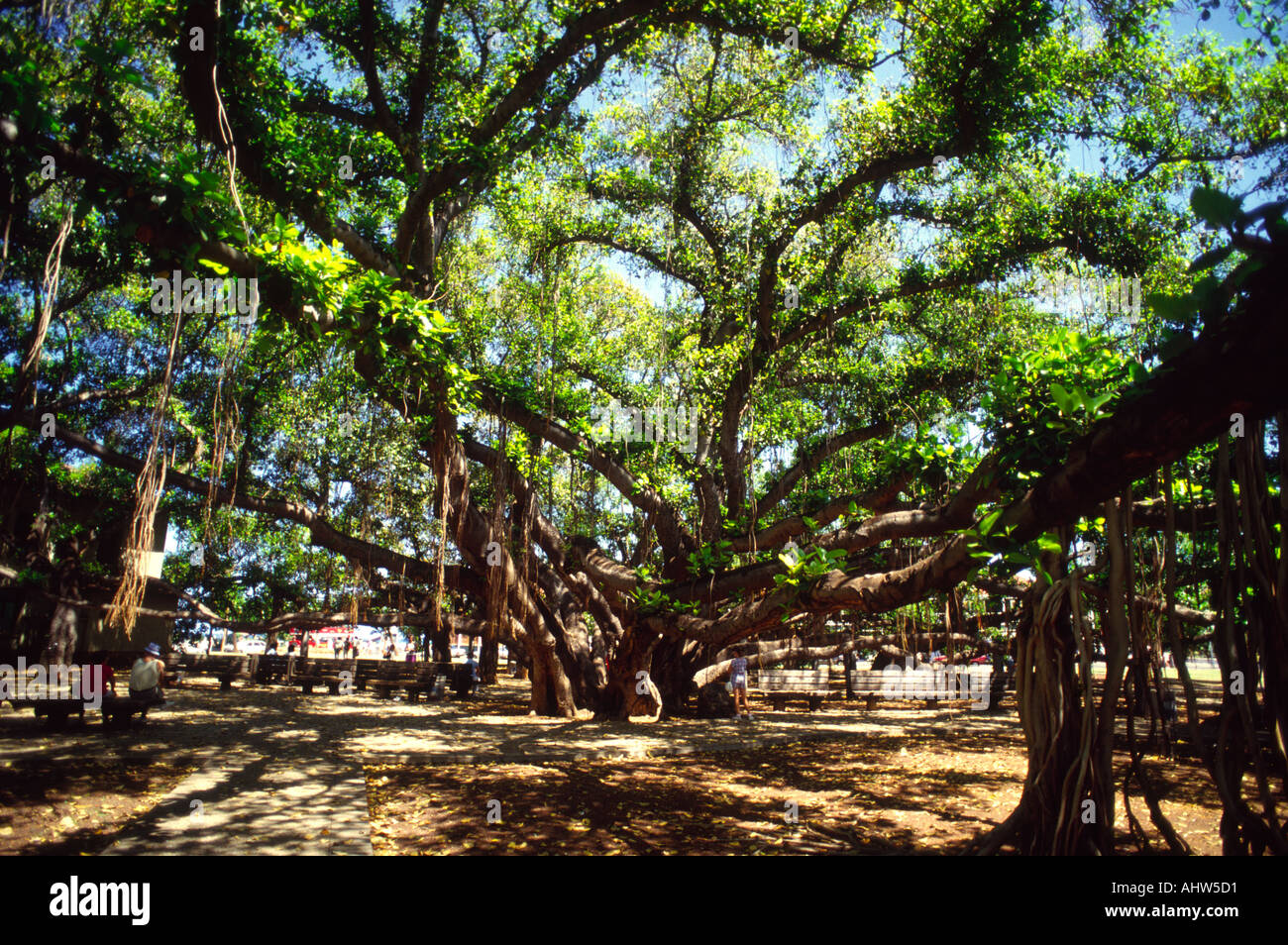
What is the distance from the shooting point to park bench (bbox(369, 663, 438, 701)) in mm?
16062

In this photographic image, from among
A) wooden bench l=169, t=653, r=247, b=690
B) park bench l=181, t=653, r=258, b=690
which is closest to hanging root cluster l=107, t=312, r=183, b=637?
wooden bench l=169, t=653, r=247, b=690

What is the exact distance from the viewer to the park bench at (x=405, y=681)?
16.1 metres

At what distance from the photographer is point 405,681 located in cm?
1708

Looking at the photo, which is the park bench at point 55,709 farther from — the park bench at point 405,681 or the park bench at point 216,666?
the park bench at point 216,666

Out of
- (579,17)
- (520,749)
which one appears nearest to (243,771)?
(520,749)

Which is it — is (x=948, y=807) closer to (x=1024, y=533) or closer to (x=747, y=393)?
(x=1024, y=533)

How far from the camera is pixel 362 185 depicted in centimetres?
873

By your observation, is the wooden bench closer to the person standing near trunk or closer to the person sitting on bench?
the person sitting on bench

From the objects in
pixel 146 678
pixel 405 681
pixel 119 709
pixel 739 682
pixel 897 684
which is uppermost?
pixel 146 678

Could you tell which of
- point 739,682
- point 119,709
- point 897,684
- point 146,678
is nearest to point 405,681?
point 739,682

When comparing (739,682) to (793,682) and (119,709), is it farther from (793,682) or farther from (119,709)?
(119,709)

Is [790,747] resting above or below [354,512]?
below
